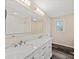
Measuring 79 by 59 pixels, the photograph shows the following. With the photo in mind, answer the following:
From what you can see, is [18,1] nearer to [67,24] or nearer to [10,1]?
[10,1]

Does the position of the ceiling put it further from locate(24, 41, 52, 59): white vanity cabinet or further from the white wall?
locate(24, 41, 52, 59): white vanity cabinet

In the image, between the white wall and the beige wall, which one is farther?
the beige wall

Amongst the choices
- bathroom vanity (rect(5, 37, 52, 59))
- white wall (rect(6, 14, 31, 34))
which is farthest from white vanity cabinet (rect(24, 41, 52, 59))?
white wall (rect(6, 14, 31, 34))

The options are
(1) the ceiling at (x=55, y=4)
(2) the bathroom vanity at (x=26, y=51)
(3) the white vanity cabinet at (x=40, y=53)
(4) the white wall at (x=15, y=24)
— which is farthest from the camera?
(1) the ceiling at (x=55, y=4)

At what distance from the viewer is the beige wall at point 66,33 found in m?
6.01

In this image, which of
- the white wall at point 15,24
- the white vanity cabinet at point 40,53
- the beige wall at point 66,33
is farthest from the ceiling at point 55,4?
the beige wall at point 66,33

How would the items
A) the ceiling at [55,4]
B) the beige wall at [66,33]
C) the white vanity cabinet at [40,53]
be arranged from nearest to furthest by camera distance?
1. the white vanity cabinet at [40,53]
2. the ceiling at [55,4]
3. the beige wall at [66,33]

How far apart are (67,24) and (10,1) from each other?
5.14 m

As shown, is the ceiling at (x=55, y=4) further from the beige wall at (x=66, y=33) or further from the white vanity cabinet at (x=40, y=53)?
the beige wall at (x=66, y=33)

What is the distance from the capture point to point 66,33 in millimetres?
6332

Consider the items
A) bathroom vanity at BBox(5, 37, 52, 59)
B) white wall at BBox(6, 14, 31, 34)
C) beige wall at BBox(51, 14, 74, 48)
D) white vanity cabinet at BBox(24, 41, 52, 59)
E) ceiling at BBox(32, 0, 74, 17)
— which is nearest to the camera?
bathroom vanity at BBox(5, 37, 52, 59)

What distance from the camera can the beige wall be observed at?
601 cm

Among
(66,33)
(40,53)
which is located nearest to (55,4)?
(40,53)
